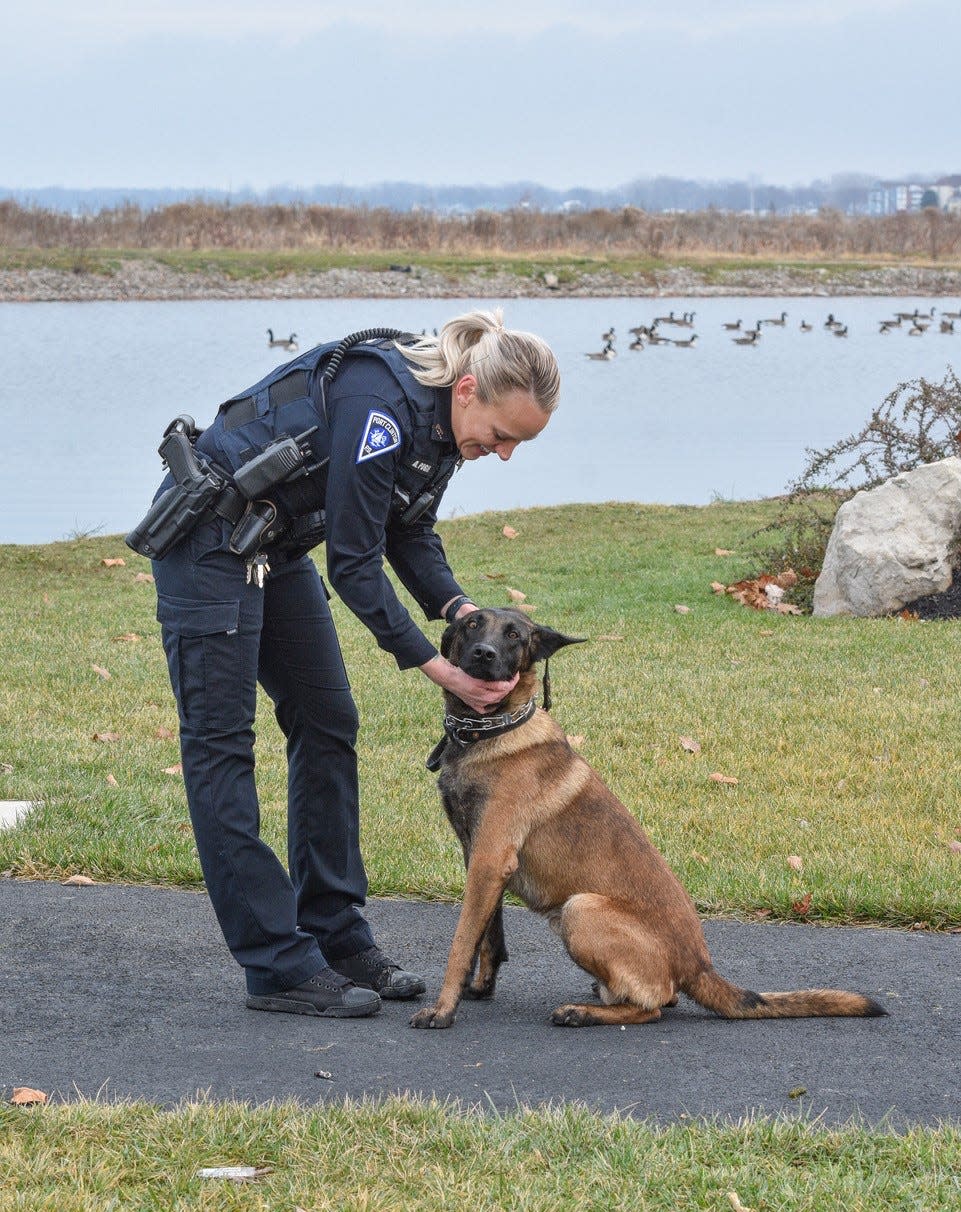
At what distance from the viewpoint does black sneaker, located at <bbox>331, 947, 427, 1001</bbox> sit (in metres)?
4.64

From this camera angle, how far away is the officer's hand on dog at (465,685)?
4242mm

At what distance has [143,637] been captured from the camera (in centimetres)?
1035

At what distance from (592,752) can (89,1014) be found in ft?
11.9

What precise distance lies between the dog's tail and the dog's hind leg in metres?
0.10

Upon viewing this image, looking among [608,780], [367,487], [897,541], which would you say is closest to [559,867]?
[367,487]

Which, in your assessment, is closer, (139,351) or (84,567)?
(84,567)

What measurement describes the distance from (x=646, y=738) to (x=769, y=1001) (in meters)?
3.50

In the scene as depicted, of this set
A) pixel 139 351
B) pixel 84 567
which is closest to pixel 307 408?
pixel 84 567

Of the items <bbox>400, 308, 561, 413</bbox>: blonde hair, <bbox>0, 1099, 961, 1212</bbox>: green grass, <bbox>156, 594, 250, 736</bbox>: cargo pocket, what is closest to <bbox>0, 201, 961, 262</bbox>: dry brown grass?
<bbox>400, 308, 561, 413</bbox>: blonde hair

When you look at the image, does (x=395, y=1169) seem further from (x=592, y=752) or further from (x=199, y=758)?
(x=592, y=752)

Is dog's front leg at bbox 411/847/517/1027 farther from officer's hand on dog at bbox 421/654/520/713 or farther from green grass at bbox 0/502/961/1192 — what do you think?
green grass at bbox 0/502/961/1192

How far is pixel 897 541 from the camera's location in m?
10.4

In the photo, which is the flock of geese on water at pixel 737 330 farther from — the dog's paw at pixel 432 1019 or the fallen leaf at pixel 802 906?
the dog's paw at pixel 432 1019

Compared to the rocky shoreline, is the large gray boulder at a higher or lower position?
lower
